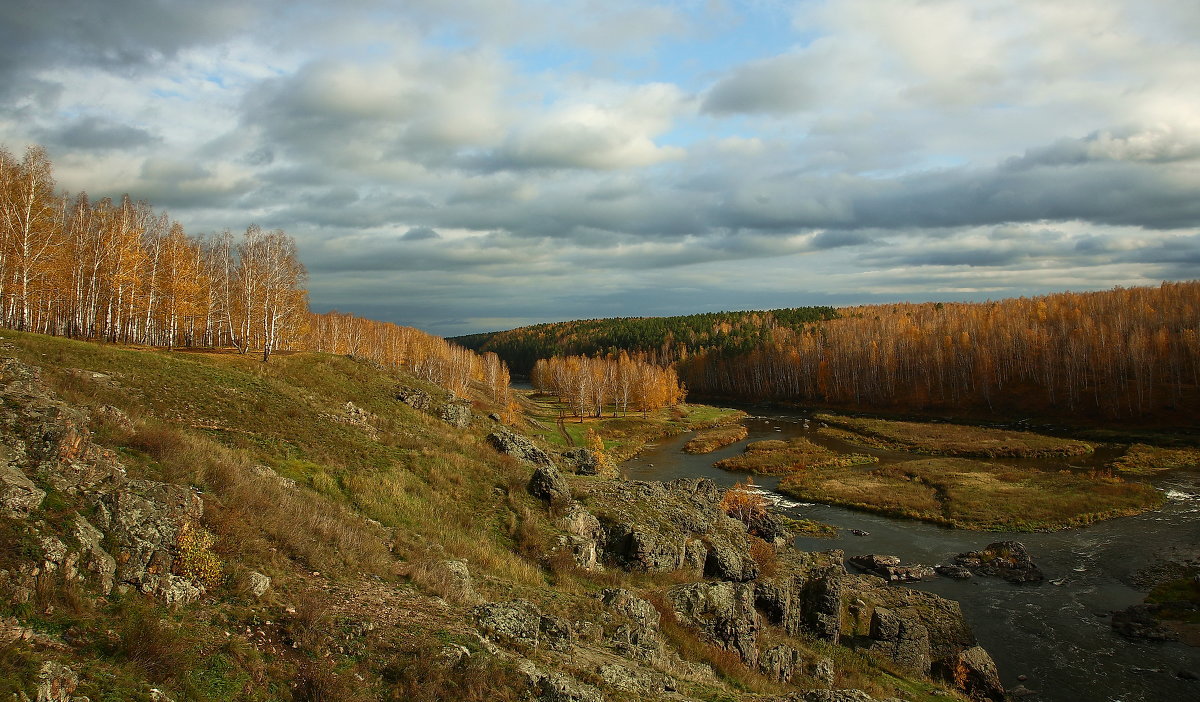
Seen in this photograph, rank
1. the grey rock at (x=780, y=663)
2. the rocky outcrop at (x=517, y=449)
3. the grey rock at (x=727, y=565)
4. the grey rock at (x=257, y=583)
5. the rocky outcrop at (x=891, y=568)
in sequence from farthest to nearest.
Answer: the rocky outcrop at (x=891, y=568), the rocky outcrop at (x=517, y=449), the grey rock at (x=727, y=565), the grey rock at (x=780, y=663), the grey rock at (x=257, y=583)

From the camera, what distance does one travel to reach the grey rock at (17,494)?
9.76 metres

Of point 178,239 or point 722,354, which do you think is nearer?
point 178,239

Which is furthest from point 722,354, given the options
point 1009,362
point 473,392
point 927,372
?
point 473,392

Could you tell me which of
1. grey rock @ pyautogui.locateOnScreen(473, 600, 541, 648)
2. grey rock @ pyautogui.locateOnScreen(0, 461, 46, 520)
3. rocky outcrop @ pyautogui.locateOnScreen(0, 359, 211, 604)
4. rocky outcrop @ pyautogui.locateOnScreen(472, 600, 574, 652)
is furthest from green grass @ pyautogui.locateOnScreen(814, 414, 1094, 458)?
grey rock @ pyautogui.locateOnScreen(0, 461, 46, 520)

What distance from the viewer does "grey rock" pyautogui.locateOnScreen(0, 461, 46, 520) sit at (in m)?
9.76

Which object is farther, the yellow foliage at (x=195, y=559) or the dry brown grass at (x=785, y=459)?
the dry brown grass at (x=785, y=459)

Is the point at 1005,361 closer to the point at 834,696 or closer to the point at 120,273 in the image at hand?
the point at 834,696

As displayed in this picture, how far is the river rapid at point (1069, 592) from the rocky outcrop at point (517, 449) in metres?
22.4

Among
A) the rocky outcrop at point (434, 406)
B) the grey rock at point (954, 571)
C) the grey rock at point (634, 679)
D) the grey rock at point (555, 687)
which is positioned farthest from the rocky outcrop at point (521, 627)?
the grey rock at point (954, 571)

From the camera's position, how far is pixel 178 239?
5994 centimetres

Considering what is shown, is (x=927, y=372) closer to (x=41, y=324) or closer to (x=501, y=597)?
(x=501, y=597)

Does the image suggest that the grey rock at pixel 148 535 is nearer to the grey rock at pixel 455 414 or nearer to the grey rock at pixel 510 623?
the grey rock at pixel 510 623

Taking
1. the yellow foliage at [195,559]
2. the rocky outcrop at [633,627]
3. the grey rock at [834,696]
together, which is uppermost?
the yellow foliage at [195,559]

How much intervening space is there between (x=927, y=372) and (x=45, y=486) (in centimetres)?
15090
